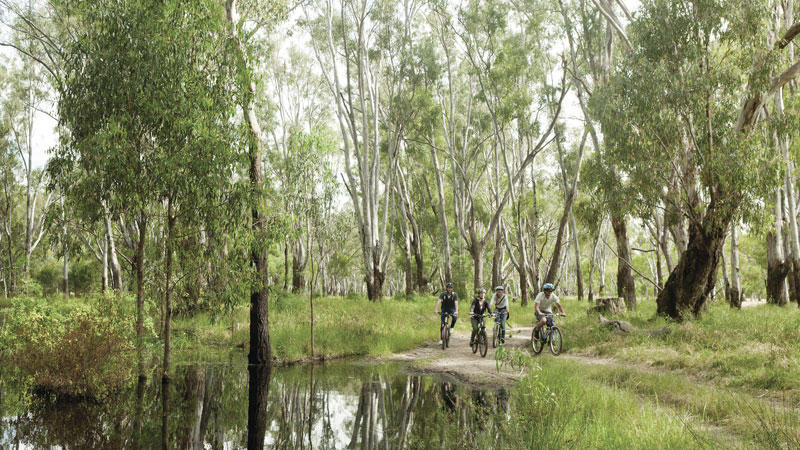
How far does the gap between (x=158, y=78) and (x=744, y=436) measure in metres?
10.6

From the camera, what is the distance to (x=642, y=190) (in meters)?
15.5

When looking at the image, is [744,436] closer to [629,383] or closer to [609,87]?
[629,383]

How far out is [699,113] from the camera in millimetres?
14070

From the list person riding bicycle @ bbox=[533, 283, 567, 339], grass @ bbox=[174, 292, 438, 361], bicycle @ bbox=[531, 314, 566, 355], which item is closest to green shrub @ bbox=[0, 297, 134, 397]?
grass @ bbox=[174, 292, 438, 361]

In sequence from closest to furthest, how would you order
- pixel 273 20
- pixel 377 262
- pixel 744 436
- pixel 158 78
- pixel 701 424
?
pixel 744 436 → pixel 701 424 → pixel 158 78 → pixel 273 20 → pixel 377 262

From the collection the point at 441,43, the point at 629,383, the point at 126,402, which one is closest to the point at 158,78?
the point at 126,402

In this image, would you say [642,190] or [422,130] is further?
[422,130]

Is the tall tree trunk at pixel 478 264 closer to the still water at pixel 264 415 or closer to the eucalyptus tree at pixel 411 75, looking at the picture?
the eucalyptus tree at pixel 411 75

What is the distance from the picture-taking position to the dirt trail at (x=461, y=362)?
35.6 feet

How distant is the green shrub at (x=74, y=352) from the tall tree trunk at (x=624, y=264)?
1620 cm

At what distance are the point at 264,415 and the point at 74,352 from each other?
389 centimetres

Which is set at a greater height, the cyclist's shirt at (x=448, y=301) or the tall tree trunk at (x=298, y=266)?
the tall tree trunk at (x=298, y=266)

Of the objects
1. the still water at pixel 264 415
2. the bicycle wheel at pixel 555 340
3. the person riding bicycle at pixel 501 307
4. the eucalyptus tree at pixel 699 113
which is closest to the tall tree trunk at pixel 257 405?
the still water at pixel 264 415

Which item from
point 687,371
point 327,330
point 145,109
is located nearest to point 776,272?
point 687,371
